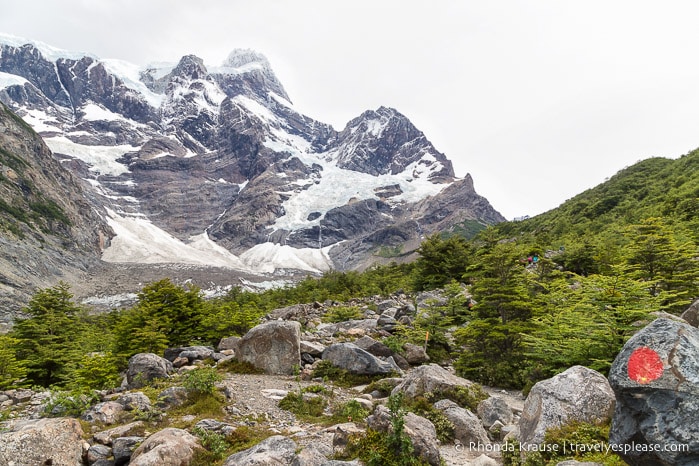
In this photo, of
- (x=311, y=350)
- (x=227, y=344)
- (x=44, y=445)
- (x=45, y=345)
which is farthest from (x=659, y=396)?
(x=45, y=345)

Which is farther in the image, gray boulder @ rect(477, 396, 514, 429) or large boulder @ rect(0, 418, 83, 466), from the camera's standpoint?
gray boulder @ rect(477, 396, 514, 429)

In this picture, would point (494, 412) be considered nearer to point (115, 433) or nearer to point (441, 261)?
point (115, 433)

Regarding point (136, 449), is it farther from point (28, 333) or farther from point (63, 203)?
point (63, 203)

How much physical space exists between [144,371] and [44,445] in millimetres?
5422

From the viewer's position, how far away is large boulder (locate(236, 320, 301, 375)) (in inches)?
531

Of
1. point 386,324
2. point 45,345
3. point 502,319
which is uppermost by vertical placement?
point 502,319

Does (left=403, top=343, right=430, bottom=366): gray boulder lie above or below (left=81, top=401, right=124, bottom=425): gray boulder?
below

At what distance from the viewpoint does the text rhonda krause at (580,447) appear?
161 inches

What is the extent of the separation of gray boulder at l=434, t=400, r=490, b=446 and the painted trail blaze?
171 inches

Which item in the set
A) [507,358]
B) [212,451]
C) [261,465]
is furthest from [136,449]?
[507,358]

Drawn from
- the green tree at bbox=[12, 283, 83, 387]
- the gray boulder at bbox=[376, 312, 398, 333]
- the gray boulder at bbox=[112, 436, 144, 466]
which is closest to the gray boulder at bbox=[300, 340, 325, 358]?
the gray boulder at bbox=[376, 312, 398, 333]

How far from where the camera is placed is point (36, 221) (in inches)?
5448

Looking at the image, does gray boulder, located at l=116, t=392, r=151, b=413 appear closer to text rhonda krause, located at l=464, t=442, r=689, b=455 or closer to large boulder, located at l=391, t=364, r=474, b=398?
large boulder, located at l=391, t=364, r=474, b=398

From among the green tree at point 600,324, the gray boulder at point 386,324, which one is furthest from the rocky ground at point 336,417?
the gray boulder at point 386,324
